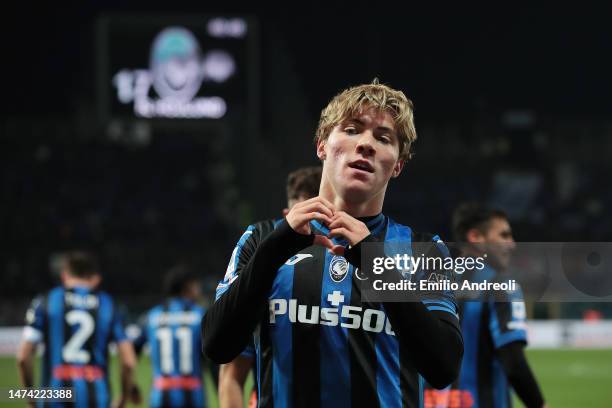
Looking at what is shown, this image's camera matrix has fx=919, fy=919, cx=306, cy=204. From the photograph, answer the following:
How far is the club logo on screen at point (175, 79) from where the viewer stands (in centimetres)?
1650

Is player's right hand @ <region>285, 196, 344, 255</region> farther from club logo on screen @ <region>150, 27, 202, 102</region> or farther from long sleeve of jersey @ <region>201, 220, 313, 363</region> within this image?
club logo on screen @ <region>150, 27, 202, 102</region>

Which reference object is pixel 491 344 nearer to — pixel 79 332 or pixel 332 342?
pixel 332 342

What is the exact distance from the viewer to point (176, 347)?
7781mm

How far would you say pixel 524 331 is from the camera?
175 inches

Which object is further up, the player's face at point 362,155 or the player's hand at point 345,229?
the player's face at point 362,155

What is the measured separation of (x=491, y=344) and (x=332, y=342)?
2.44 metres

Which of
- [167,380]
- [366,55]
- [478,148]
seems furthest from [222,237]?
[167,380]

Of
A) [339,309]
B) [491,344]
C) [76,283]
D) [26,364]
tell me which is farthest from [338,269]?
[76,283]

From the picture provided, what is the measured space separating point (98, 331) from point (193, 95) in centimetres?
1027

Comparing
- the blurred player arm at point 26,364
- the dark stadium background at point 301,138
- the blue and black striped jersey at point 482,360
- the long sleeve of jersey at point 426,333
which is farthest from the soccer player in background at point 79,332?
the dark stadium background at point 301,138

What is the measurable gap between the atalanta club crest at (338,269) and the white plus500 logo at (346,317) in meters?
0.08

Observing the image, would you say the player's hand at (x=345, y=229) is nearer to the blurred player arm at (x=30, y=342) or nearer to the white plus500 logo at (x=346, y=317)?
the white plus500 logo at (x=346, y=317)

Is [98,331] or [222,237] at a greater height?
[222,237]

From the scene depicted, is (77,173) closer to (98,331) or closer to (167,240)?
(167,240)
